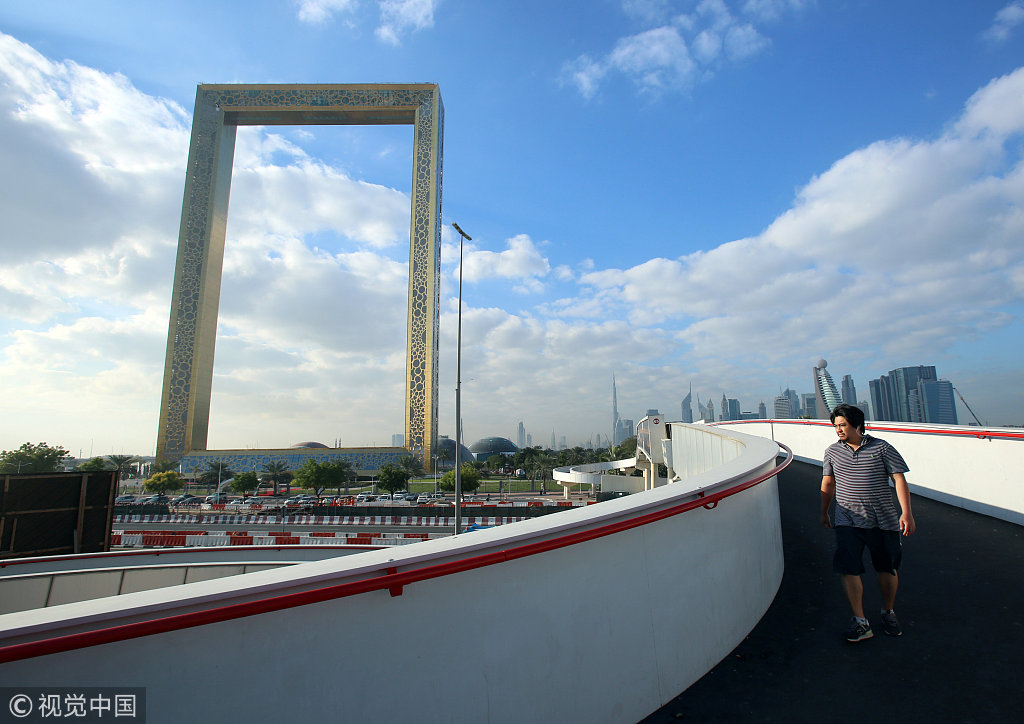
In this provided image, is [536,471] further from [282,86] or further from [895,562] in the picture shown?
[895,562]

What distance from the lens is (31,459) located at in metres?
45.6

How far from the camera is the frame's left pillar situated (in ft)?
145

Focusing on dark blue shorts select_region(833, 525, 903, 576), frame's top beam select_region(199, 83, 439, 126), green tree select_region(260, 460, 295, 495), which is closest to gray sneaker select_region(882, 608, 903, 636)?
dark blue shorts select_region(833, 525, 903, 576)

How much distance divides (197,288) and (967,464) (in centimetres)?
5347

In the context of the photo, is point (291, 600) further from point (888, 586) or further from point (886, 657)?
point (888, 586)

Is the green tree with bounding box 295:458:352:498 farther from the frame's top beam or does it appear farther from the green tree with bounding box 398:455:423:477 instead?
the frame's top beam

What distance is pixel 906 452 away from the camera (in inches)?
343

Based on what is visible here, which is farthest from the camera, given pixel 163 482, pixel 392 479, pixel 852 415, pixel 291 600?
pixel 392 479

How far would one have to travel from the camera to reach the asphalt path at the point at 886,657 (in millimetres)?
2229

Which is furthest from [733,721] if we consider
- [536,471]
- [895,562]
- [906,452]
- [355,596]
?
[536,471]

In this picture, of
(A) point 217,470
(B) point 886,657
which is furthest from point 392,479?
(B) point 886,657

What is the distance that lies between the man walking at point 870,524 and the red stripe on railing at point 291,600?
1.77 m

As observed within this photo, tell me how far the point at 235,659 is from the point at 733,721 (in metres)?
2.11

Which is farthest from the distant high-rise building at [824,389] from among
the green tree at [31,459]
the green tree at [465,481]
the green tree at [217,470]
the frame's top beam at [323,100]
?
the green tree at [31,459]
